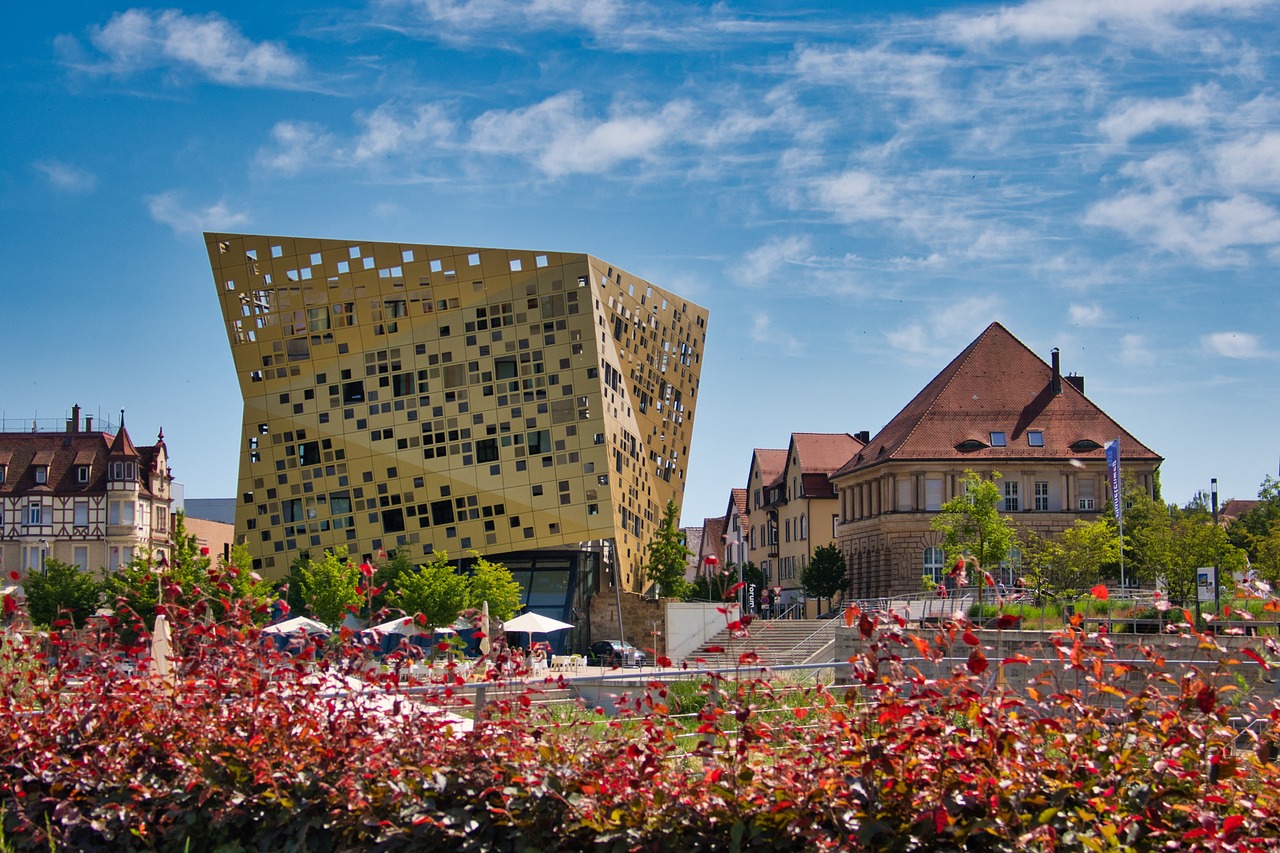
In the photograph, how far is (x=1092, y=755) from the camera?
6.71 metres

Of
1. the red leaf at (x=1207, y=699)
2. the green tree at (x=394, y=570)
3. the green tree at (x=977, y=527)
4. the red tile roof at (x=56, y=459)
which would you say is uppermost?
the red tile roof at (x=56, y=459)

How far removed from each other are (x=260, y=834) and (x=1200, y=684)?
5.02m

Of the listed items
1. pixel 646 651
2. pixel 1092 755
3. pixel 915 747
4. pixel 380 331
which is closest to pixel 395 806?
pixel 915 747

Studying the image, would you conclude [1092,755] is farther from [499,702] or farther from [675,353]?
[675,353]

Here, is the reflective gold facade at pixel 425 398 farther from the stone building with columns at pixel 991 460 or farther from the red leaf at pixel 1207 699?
the red leaf at pixel 1207 699

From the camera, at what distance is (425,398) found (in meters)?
66.6

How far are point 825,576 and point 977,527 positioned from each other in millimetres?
20650

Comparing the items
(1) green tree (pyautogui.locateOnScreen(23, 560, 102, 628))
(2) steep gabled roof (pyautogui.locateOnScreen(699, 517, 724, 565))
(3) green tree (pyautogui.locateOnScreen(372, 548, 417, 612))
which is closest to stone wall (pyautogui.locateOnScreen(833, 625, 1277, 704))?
(3) green tree (pyautogui.locateOnScreen(372, 548, 417, 612))

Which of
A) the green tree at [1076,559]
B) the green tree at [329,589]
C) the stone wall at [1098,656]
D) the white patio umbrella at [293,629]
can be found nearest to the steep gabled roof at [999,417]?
the green tree at [1076,559]

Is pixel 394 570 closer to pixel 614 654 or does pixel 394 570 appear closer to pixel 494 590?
pixel 494 590

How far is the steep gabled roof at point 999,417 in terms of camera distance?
71750mm

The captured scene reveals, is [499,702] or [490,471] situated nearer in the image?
[499,702]

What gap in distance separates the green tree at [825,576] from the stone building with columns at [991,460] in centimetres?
172

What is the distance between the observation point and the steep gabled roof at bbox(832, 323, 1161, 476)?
71750 millimetres
